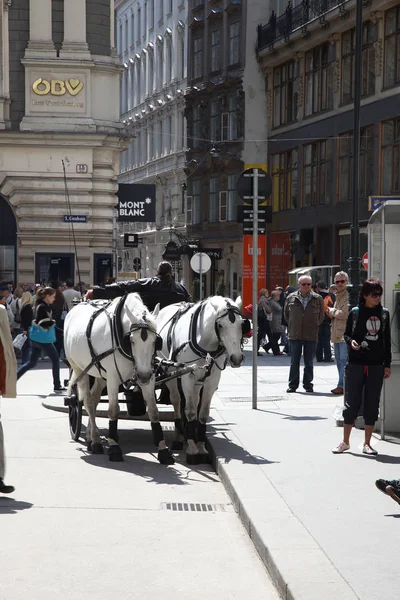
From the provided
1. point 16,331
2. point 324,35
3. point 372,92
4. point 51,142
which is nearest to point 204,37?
point 324,35

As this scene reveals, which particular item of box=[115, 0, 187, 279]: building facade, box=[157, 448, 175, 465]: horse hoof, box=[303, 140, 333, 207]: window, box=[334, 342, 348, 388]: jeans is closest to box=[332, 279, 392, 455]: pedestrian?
box=[157, 448, 175, 465]: horse hoof

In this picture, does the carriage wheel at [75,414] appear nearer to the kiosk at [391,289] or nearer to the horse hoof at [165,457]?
the horse hoof at [165,457]

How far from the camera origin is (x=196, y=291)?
6444cm

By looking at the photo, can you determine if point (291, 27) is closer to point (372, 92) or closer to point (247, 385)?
point (372, 92)

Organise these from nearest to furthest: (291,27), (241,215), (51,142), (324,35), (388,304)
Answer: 1. (388,304)
2. (241,215)
3. (51,142)
4. (324,35)
5. (291,27)

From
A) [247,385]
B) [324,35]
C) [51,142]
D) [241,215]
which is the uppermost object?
[324,35]

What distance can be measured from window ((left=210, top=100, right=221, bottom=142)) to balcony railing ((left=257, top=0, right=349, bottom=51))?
21.1ft

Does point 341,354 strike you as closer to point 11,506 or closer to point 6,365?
point 6,365

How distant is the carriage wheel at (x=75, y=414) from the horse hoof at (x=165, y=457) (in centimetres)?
160

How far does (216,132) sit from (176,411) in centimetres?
5012

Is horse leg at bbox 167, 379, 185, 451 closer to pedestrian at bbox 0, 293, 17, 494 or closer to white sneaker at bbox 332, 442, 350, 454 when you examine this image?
white sneaker at bbox 332, 442, 350, 454

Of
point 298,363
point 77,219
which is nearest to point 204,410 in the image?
point 298,363

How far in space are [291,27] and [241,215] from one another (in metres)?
36.2

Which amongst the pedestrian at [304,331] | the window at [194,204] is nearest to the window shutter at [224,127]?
the window at [194,204]
